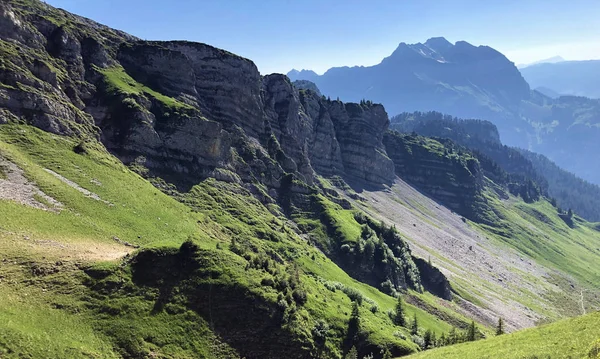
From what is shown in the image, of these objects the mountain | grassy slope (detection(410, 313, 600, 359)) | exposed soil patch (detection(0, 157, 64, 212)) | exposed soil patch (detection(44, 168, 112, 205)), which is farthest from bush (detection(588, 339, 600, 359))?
exposed soil patch (detection(44, 168, 112, 205))

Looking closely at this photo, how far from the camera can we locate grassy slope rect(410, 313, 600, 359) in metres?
42.2

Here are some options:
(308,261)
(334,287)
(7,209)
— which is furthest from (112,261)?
(308,261)

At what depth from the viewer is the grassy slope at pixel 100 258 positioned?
56.8 m

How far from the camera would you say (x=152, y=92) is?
176000 millimetres

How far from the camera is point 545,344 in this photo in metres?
46.2

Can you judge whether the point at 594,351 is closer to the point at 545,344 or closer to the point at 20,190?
the point at 545,344

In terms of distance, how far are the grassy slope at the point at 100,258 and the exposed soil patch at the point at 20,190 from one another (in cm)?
205

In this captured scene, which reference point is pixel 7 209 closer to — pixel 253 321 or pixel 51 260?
pixel 51 260

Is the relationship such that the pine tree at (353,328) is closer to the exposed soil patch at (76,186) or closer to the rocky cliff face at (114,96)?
the exposed soil patch at (76,186)

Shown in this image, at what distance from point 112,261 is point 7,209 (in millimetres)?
25605

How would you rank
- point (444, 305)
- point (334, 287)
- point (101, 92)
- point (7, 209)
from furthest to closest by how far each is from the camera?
1. point (444, 305)
2. point (101, 92)
3. point (334, 287)
4. point (7, 209)

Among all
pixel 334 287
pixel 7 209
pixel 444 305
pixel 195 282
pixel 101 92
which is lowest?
pixel 444 305

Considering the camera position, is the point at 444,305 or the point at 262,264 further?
the point at 444,305

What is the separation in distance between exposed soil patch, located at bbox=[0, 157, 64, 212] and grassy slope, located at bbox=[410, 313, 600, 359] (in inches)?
3200
